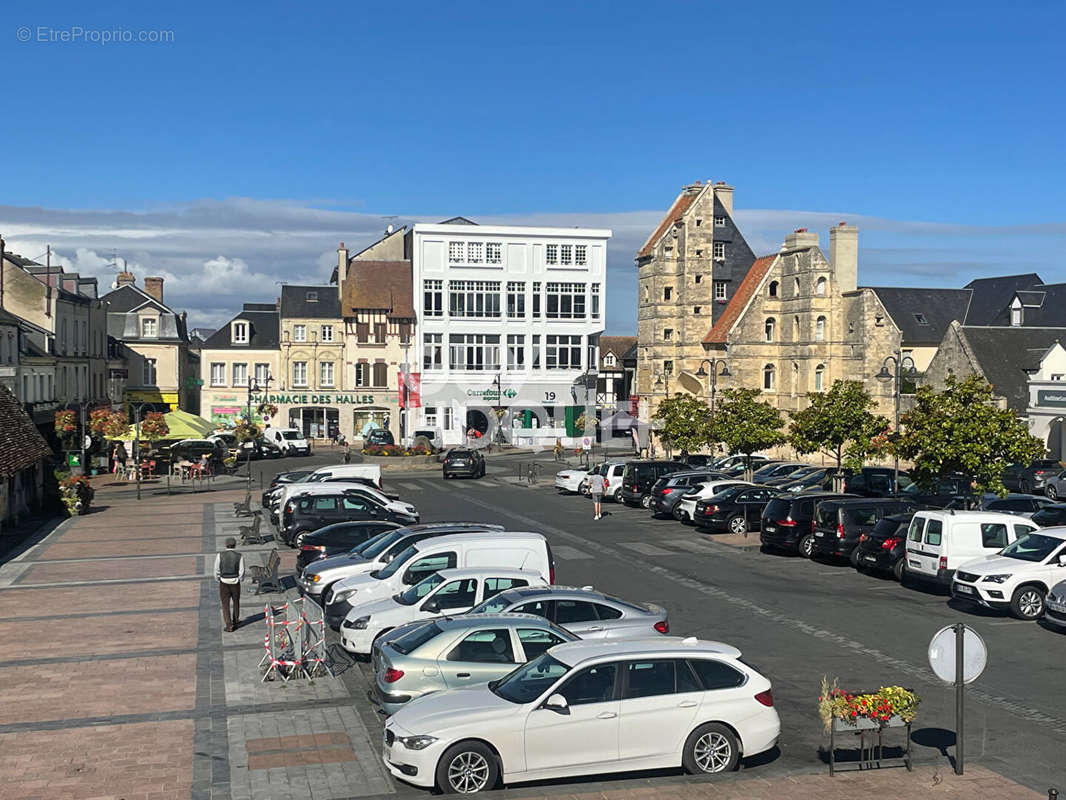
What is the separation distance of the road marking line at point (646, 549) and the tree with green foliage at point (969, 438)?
7451 mm

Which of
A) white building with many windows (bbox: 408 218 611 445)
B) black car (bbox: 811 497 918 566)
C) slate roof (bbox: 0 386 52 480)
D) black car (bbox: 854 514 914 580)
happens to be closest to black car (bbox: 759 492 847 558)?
black car (bbox: 811 497 918 566)

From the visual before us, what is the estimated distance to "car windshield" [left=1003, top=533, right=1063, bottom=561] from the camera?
73.2ft

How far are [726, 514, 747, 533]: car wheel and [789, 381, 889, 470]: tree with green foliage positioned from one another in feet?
22.5

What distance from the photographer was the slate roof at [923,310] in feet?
257

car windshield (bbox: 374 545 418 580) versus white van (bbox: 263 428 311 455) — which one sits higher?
white van (bbox: 263 428 311 455)

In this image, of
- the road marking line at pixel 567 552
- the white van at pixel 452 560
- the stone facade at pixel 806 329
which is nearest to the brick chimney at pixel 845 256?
the stone facade at pixel 806 329

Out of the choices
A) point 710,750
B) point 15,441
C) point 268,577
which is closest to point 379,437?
point 15,441

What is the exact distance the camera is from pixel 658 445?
70.4 metres

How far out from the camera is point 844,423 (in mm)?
40250

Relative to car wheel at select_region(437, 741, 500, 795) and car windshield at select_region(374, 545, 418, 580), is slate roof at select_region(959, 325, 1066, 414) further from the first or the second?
car wheel at select_region(437, 741, 500, 795)

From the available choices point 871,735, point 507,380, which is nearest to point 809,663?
point 871,735

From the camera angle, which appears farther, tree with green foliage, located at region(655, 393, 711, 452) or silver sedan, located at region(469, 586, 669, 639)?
tree with green foliage, located at region(655, 393, 711, 452)

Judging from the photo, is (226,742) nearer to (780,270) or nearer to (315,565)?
(315,565)

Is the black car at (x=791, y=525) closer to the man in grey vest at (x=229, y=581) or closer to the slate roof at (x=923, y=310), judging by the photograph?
the man in grey vest at (x=229, y=581)
